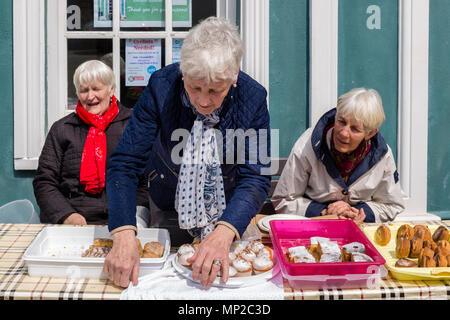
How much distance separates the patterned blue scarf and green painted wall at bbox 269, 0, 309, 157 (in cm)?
164

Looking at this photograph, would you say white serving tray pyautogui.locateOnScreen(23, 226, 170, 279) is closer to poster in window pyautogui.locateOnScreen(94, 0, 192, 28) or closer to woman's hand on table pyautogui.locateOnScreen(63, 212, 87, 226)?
woman's hand on table pyautogui.locateOnScreen(63, 212, 87, 226)

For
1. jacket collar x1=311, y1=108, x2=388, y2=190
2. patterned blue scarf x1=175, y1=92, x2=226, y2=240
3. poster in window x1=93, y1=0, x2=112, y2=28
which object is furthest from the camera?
poster in window x1=93, y1=0, x2=112, y2=28

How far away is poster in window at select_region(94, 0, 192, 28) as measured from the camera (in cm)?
380

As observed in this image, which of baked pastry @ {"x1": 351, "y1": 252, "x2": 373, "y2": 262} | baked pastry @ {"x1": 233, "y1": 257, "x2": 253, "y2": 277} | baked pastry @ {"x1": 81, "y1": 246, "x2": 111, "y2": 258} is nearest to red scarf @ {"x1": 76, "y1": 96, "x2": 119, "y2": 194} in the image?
baked pastry @ {"x1": 81, "y1": 246, "x2": 111, "y2": 258}

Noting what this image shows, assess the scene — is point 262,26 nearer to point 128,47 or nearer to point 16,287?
point 128,47

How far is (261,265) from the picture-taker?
5.74 feet

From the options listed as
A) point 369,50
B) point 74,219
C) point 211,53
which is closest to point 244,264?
point 211,53

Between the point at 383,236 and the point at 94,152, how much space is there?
1.66 m

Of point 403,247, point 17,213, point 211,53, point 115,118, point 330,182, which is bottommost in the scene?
point 17,213

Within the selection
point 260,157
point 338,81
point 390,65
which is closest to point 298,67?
point 338,81

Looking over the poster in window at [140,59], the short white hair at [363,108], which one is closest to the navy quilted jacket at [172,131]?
the short white hair at [363,108]

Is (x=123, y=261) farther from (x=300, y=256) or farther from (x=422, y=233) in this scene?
(x=422, y=233)

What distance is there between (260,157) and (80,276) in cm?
78
